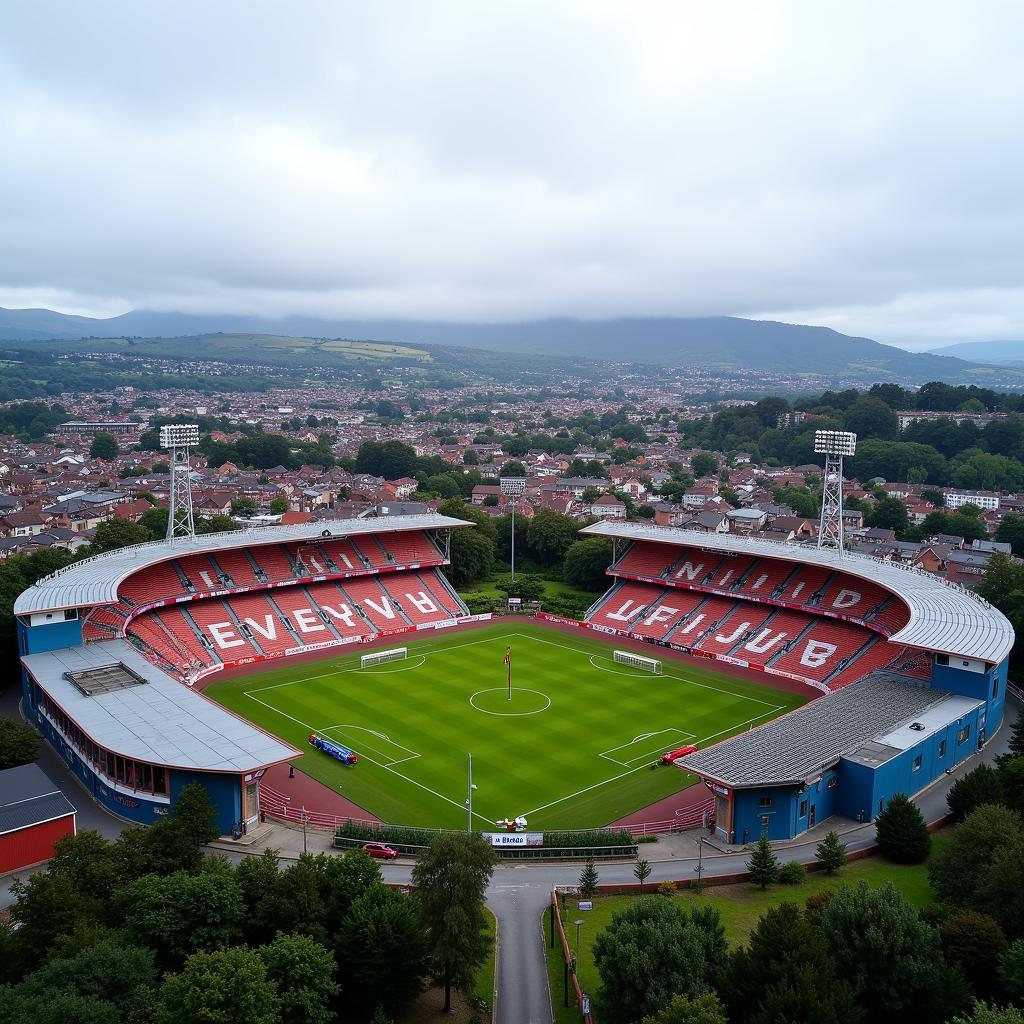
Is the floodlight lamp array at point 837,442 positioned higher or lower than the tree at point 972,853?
higher

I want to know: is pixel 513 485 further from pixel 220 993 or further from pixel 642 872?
pixel 220 993

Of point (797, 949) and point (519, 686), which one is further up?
point (797, 949)

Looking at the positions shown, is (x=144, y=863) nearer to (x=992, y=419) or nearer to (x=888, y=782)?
(x=888, y=782)

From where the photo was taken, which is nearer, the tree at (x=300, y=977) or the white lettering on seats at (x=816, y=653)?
the tree at (x=300, y=977)

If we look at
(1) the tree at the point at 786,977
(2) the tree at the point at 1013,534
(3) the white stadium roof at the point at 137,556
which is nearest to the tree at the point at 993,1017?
(1) the tree at the point at 786,977

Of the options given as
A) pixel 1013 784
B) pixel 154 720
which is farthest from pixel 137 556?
pixel 1013 784

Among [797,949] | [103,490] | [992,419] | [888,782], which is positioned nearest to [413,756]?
[888,782]

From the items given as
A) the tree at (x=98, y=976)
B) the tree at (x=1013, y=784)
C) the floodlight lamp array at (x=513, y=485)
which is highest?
the tree at (x=98, y=976)

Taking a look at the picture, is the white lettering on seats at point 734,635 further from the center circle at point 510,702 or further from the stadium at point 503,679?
the center circle at point 510,702
